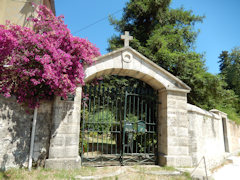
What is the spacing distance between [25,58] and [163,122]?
4225 mm

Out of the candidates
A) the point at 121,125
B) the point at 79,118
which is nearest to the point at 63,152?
the point at 79,118

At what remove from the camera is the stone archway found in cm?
437

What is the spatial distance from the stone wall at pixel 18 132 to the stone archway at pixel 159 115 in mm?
246

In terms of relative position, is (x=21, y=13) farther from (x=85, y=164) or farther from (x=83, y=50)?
(x=85, y=164)

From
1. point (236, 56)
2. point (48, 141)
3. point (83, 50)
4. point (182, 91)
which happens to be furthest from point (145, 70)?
point (236, 56)

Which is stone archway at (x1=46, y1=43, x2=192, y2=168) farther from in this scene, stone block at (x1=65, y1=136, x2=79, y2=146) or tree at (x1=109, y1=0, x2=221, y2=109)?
tree at (x1=109, y1=0, x2=221, y2=109)

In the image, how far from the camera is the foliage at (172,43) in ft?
27.2

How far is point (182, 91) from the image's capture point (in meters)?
5.68

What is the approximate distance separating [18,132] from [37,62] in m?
1.72

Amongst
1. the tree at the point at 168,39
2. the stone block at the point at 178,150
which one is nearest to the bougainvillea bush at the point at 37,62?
the stone block at the point at 178,150

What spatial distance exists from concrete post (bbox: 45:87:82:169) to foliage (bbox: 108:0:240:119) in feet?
17.7

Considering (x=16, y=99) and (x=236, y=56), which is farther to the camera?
(x=236, y=56)

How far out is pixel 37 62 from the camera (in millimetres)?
3969

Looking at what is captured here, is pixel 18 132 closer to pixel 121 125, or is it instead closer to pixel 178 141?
pixel 121 125
